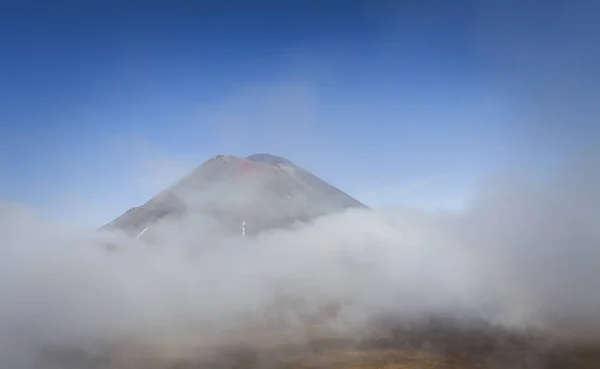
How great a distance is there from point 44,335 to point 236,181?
169ft

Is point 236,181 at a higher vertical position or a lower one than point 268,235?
higher

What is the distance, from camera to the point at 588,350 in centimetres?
2347

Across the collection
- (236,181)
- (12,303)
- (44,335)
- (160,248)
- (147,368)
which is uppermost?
(236,181)

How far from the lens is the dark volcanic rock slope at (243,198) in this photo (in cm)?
7450

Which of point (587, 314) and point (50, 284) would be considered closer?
point (587, 314)

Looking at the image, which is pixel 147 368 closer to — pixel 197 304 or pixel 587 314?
pixel 197 304

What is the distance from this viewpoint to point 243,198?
78.4 metres

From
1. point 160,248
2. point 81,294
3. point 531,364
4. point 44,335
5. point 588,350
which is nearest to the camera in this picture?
point 531,364

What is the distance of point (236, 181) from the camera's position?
8119 centimetres

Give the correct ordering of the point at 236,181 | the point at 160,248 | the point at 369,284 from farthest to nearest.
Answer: the point at 236,181, the point at 160,248, the point at 369,284

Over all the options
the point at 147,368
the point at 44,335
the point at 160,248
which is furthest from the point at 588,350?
the point at 160,248

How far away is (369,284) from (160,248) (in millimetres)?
27991

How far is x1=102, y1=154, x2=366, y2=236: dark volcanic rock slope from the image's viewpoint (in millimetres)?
74500

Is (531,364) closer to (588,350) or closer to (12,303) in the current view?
(588,350)
